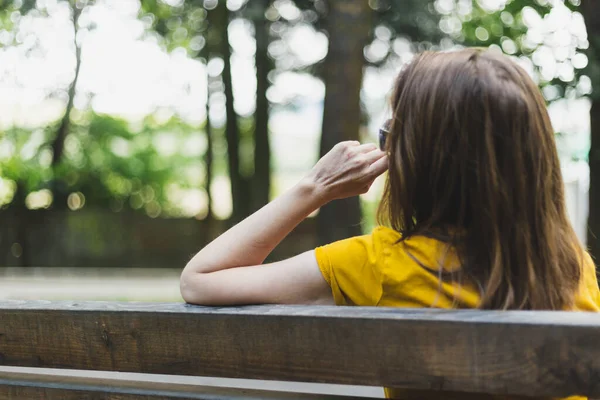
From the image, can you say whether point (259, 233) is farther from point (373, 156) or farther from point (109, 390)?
point (109, 390)

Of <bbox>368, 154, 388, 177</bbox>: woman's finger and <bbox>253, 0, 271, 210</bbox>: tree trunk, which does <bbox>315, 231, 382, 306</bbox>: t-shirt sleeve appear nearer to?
<bbox>368, 154, 388, 177</bbox>: woman's finger

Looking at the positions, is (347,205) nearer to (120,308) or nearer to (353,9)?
(353,9)

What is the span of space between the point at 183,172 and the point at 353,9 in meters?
15.1

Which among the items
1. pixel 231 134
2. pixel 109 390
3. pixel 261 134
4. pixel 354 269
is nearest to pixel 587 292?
pixel 354 269

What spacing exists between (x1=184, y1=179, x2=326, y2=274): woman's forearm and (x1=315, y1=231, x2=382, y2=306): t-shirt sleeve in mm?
184

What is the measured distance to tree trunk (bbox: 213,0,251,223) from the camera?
12008 millimetres

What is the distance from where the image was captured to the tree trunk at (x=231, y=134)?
12.0 meters

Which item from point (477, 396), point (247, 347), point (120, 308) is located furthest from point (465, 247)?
point (120, 308)

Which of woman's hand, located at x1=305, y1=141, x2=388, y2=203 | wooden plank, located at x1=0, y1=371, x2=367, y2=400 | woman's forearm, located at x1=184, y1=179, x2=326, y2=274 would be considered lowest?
wooden plank, located at x1=0, y1=371, x2=367, y2=400

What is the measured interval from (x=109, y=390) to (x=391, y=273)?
66 centimetres

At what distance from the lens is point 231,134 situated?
13.0 m

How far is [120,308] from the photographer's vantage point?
1615 mm

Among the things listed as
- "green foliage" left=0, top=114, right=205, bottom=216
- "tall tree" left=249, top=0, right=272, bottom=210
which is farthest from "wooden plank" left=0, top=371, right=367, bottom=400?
"green foliage" left=0, top=114, right=205, bottom=216

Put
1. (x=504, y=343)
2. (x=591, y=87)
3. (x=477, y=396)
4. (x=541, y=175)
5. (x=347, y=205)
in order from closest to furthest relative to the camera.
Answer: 1. (x=504, y=343)
2. (x=477, y=396)
3. (x=541, y=175)
4. (x=591, y=87)
5. (x=347, y=205)
